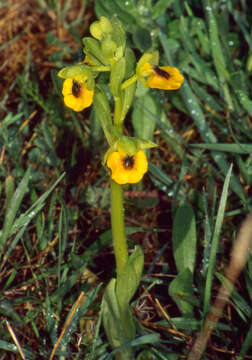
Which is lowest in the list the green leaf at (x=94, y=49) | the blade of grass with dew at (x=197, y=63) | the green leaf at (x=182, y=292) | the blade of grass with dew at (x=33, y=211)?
the green leaf at (x=182, y=292)

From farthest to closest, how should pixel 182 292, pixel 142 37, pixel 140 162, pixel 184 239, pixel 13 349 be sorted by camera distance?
pixel 142 37 < pixel 184 239 < pixel 182 292 < pixel 13 349 < pixel 140 162

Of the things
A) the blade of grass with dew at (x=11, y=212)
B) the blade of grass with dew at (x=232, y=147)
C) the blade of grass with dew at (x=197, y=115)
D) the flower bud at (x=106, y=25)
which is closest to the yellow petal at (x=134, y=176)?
the flower bud at (x=106, y=25)

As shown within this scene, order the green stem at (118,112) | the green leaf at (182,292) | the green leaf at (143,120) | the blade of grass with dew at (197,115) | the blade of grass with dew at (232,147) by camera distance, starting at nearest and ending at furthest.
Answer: the green stem at (118,112) < the green leaf at (182,292) < the blade of grass with dew at (232,147) < the blade of grass with dew at (197,115) < the green leaf at (143,120)

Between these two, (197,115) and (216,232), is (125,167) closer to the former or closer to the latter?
(216,232)

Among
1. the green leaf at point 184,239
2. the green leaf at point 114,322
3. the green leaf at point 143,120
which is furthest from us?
the green leaf at point 143,120

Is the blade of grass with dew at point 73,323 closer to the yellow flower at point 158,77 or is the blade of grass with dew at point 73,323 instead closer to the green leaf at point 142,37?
the yellow flower at point 158,77

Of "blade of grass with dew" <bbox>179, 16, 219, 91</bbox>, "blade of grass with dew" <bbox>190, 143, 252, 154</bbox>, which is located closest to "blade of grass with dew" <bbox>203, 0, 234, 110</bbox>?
"blade of grass with dew" <bbox>179, 16, 219, 91</bbox>

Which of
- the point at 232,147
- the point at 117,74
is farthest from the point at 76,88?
the point at 232,147

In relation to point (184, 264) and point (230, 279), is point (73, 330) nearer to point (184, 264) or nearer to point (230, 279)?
Answer: point (184, 264)
